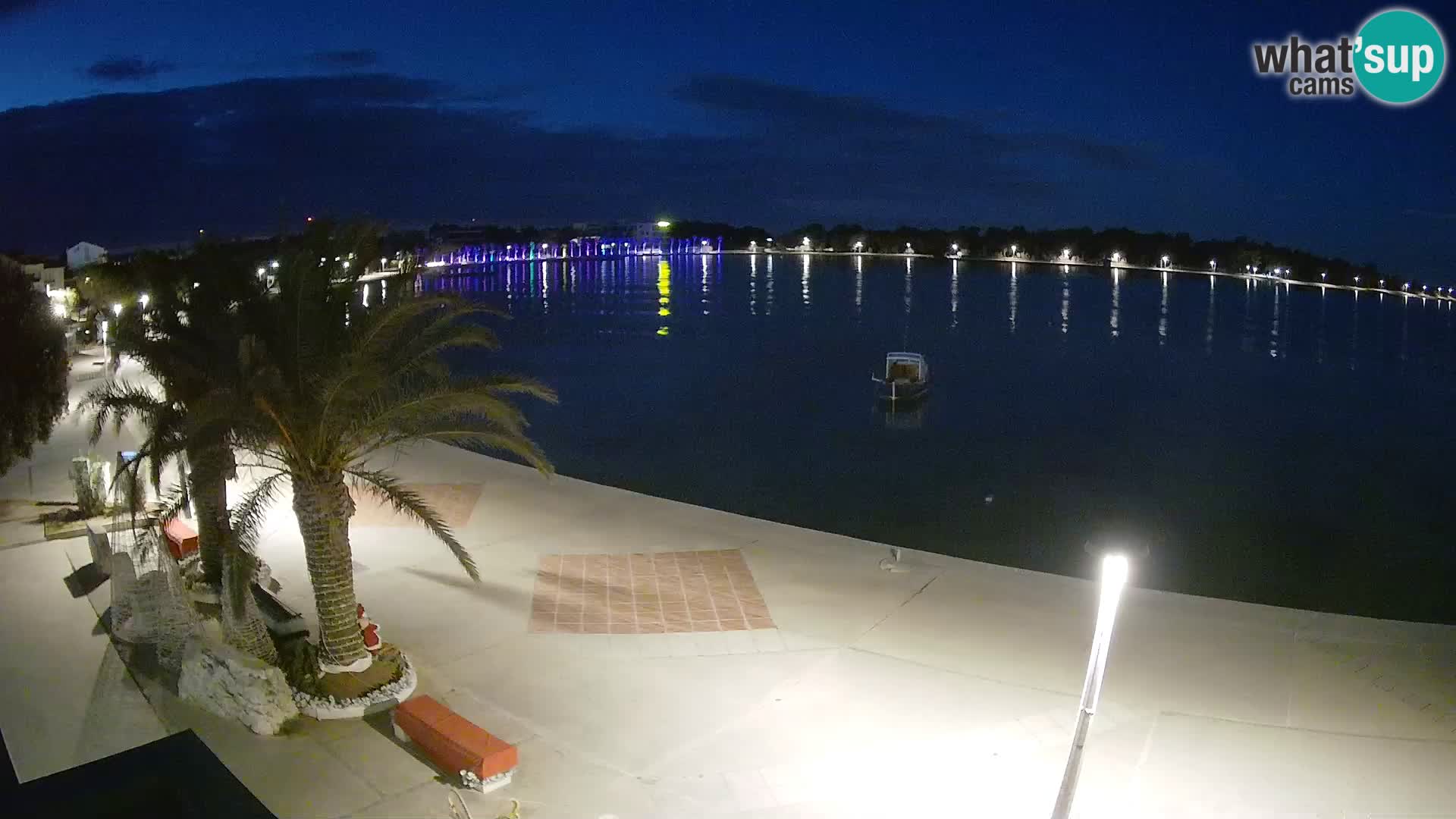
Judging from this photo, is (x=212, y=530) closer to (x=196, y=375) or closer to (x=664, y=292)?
(x=196, y=375)

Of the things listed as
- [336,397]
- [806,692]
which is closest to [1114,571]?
[806,692]

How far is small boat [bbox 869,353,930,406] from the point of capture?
38.0m

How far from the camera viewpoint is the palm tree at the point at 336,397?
816 cm

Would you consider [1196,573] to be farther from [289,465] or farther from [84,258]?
[84,258]

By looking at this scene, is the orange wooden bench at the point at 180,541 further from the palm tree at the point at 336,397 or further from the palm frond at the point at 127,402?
the palm tree at the point at 336,397

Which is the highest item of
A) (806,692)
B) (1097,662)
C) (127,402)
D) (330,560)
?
(127,402)

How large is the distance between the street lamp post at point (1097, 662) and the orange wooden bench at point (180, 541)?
9.68 metres

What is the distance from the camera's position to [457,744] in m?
7.30

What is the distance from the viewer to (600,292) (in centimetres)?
11156

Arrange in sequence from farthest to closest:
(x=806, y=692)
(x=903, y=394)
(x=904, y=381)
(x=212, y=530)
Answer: (x=904, y=381)
(x=903, y=394)
(x=212, y=530)
(x=806, y=692)

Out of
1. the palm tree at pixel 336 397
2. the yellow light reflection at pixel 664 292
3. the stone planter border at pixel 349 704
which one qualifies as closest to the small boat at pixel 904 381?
the yellow light reflection at pixel 664 292

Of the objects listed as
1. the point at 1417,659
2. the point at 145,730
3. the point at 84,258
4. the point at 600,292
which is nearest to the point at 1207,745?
the point at 1417,659

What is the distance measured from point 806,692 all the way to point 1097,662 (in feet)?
12.8

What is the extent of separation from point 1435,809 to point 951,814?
3408 mm
